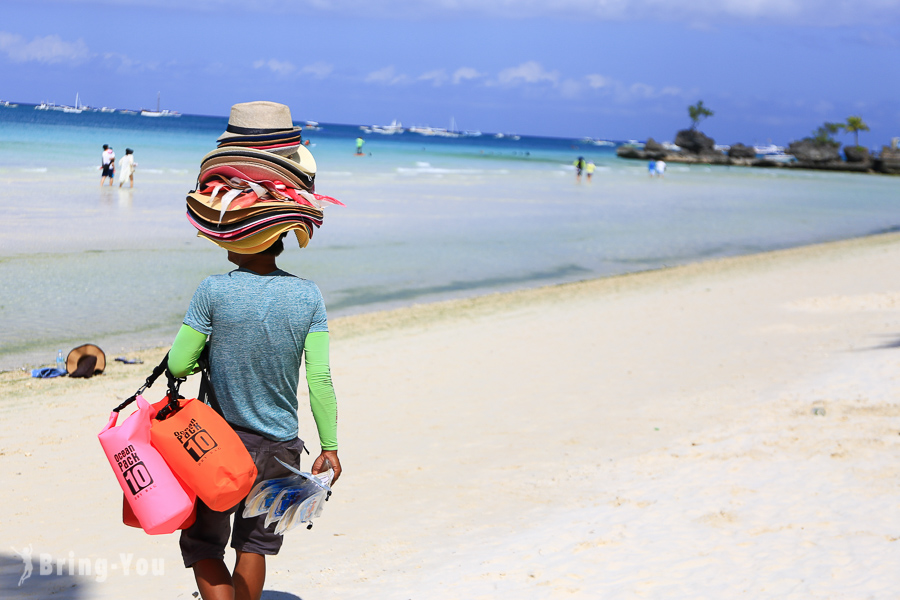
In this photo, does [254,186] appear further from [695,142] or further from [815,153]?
[695,142]

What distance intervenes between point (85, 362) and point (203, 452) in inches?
243

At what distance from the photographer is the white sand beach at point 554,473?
406 centimetres

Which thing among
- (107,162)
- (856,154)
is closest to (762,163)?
(856,154)

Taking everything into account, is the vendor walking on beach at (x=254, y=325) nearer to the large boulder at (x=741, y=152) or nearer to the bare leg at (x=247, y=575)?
the bare leg at (x=247, y=575)

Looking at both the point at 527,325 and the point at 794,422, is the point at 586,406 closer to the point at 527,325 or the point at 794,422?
the point at 794,422

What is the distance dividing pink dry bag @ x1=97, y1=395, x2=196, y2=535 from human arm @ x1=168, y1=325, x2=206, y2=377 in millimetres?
165

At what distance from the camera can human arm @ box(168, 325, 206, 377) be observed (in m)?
2.72

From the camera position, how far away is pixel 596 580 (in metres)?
3.97

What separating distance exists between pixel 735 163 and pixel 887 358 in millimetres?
96553

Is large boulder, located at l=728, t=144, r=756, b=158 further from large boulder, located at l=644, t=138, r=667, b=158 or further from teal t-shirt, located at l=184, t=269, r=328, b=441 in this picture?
teal t-shirt, located at l=184, t=269, r=328, b=441

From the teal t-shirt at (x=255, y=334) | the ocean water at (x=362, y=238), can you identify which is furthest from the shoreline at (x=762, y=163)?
the teal t-shirt at (x=255, y=334)

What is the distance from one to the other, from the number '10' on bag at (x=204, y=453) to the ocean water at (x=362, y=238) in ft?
22.8

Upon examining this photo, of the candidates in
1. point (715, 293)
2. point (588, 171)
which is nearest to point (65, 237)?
point (715, 293)


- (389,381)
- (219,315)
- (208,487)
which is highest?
(219,315)
